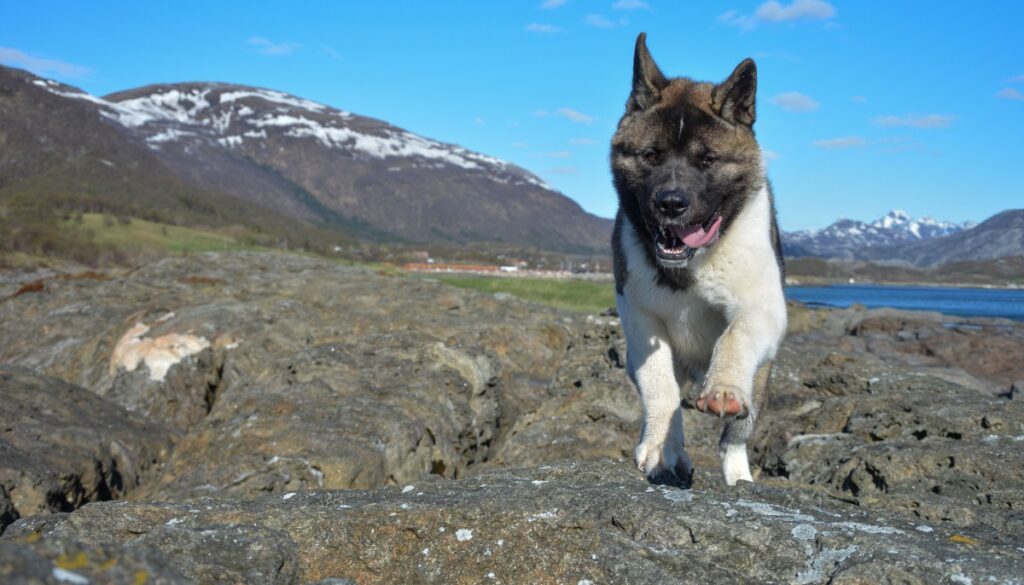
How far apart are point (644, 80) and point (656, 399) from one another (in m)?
2.91

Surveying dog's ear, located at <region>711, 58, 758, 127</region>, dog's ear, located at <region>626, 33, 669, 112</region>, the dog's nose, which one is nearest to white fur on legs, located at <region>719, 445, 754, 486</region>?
the dog's nose

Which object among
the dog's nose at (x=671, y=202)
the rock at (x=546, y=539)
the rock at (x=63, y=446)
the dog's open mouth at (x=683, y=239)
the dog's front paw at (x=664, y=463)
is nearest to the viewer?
the rock at (x=546, y=539)

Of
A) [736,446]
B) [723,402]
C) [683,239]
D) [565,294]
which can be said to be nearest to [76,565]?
[723,402]

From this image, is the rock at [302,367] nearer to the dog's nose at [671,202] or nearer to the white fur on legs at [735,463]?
the white fur on legs at [735,463]

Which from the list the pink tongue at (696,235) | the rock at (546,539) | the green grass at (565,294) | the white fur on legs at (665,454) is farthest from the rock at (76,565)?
the green grass at (565,294)

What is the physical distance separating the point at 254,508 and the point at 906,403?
8.13 metres

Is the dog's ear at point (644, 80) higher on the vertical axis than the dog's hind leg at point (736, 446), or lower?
higher

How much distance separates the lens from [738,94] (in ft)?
24.7

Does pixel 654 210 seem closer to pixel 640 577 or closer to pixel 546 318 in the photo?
pixel 640 577

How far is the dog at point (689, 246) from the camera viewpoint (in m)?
7.12

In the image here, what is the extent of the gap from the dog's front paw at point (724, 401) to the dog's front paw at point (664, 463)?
95 cm

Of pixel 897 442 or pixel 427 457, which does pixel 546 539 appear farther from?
pixel 427 457

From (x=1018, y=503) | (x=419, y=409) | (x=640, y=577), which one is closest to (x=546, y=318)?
(x=419, y=409)

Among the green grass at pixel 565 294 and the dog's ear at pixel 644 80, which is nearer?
the dog's ear at pixel 644 80
